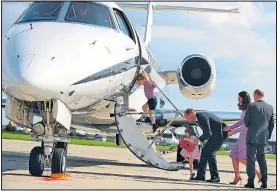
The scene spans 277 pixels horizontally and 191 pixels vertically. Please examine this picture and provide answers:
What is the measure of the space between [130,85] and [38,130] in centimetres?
243

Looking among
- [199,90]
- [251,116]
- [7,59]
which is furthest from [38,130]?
[199,90]

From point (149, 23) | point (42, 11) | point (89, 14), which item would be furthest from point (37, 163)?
point (149, 23)

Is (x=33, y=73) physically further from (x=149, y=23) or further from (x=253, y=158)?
(x=149, y=23)

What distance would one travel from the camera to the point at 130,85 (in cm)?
1170

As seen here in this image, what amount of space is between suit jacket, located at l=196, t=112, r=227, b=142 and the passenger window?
7.49 feet

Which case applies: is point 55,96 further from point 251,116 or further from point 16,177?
point 251,116

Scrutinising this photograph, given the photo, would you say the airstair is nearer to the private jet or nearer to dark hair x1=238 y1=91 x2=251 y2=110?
the private jet

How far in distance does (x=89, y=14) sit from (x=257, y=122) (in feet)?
12.1

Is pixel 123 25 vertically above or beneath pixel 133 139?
above

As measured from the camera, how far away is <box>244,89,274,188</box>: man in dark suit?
9523mm

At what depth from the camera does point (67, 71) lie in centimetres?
884

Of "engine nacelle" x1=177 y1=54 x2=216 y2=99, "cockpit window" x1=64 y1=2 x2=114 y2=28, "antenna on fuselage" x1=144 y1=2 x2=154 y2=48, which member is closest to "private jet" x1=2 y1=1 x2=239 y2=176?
"cockpit window" x1=64 y1=2 x2=114 y2=28

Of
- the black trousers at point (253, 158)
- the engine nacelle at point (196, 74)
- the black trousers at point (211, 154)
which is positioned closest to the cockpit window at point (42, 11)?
the black trousers at point (211, 154)

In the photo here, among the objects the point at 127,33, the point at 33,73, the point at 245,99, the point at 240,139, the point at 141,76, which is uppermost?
the point at 127,33
